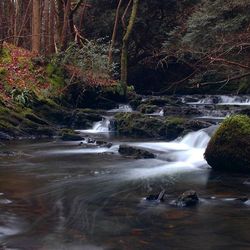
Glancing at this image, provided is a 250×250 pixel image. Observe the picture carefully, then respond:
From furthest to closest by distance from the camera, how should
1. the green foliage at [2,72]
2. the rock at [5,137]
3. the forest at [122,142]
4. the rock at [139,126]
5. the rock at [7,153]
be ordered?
1. the green foliage at [2,72]
2. the rock at [139,126]
3. the rock at [5,137]
4. the rock at [7,153]
5. the forest at [122,142]

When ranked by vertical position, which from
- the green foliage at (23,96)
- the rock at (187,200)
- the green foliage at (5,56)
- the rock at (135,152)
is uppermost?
the green foliage at (5,56)

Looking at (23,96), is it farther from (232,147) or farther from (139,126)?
(232,147)

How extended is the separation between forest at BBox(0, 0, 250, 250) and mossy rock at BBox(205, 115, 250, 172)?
2cm

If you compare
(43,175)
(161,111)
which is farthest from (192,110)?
(43,175)

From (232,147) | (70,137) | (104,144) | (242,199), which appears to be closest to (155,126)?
(104,144)

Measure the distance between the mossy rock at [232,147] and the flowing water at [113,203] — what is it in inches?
14.2

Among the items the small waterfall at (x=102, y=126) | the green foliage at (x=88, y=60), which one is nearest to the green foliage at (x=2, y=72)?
the green foliage at (x=88, y=60)

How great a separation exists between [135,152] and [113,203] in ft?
17.0

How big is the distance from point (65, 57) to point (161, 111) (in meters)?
5.24

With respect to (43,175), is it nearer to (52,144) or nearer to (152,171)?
(152,171)

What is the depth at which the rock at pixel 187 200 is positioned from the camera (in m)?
7.90

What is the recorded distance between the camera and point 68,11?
25734 mm

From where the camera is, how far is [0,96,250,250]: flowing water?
6.19m

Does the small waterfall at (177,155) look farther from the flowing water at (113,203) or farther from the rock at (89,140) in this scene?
the rock at (89,140)
